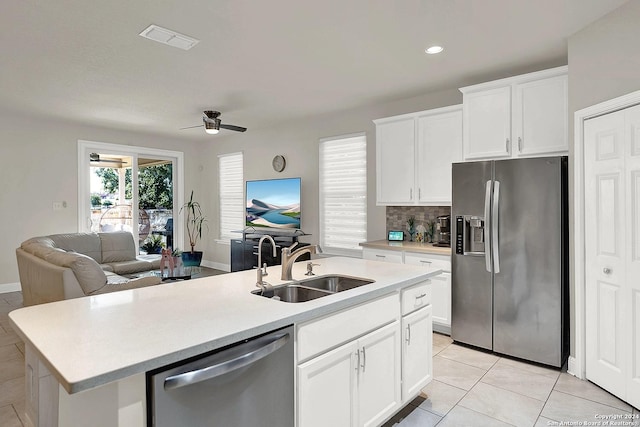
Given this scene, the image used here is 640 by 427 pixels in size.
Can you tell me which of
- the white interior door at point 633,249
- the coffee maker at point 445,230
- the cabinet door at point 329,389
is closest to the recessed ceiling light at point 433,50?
the white interior door at point 633,249

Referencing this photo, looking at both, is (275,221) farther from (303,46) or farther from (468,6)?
(468,6)

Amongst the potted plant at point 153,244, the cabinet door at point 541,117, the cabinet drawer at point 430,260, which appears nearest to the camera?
the cabinet door at point 541,117

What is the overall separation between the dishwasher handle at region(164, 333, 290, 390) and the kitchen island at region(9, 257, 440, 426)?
0.18ft

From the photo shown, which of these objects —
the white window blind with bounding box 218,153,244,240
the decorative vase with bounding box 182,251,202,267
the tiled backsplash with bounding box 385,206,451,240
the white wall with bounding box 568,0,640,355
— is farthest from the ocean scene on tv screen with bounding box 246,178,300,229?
the white wall with bounding box 568,0,640,355

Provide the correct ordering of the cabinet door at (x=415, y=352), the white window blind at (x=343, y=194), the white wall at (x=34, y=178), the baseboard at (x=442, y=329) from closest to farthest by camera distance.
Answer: the cabinet door at (x=415, y=352), the baseboard at (x=442, y=329), the white window blind at (x=343, y=194), the white wall at (x=34, y=178)

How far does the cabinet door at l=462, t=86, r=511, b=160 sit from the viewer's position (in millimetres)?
3436

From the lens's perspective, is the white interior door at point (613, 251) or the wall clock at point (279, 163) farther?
the wall clock at point (279, 163)

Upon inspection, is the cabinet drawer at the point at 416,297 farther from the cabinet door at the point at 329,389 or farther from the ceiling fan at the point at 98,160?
the ceiling fan at the point at 98,160

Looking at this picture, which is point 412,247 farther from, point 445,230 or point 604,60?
point 604,60

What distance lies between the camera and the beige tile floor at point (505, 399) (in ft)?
7.66

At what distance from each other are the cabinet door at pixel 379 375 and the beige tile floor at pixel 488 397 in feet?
0.96

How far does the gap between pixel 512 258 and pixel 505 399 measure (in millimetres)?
1141

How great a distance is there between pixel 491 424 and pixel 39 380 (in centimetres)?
239

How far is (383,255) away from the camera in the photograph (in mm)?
4156
